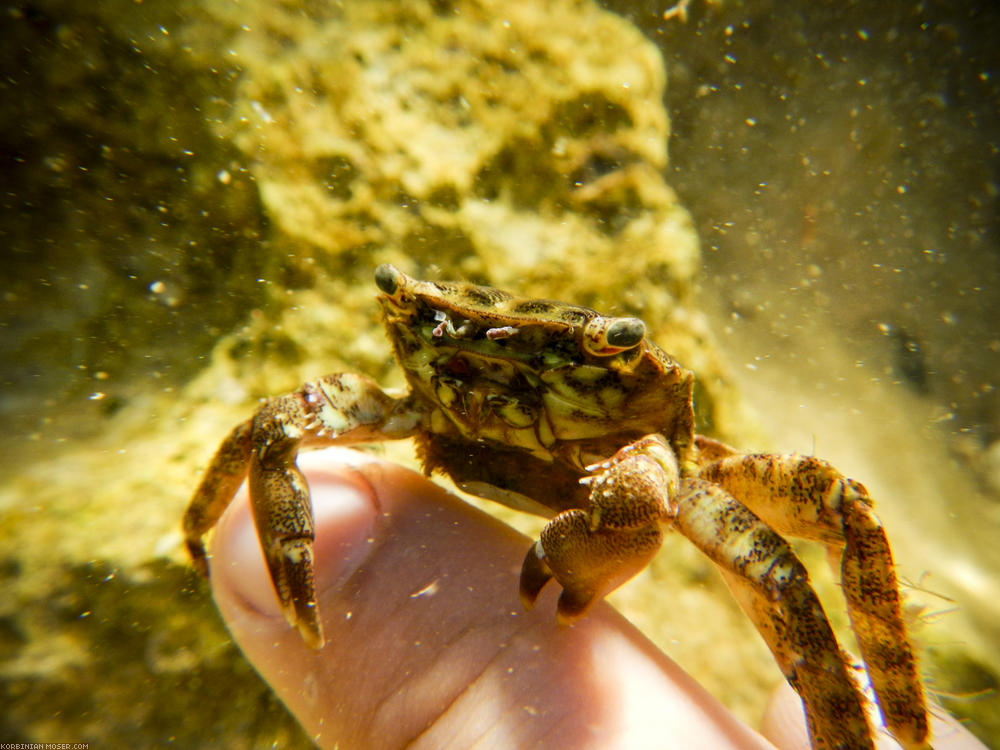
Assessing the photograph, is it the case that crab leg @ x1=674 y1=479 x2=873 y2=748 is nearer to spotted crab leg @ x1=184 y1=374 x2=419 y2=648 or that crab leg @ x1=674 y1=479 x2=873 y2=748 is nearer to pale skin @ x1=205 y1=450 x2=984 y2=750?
pale skin @ x1=205 y1=450 x2=984 y2=750

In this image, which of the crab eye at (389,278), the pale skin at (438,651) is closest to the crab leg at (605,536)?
the pale skin at (438,651)

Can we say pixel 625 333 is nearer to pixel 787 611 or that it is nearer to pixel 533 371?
pixel 533 371

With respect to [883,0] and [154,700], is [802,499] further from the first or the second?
[883,0]

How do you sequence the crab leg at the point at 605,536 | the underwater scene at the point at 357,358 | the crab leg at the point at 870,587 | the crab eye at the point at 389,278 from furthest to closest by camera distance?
1. the crab eye at the point at 389,278
2. the underwater scene at the point at 357,358
3. the crab leg at the point at 870,587
4. the crab leg at the point at 605,536

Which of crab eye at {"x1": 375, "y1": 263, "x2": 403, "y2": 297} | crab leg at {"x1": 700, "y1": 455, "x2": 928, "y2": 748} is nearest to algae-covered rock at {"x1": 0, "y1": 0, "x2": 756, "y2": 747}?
crab eye at {"x1": 375, "y1": 263, "x2": 403, "y2": 297}

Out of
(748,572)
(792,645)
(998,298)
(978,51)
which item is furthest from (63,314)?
(978,51)

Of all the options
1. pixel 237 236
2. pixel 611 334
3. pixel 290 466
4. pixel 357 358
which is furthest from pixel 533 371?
pixel 237 236

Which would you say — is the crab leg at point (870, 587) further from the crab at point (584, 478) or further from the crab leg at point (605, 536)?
the crab leg at point (605, 536)
